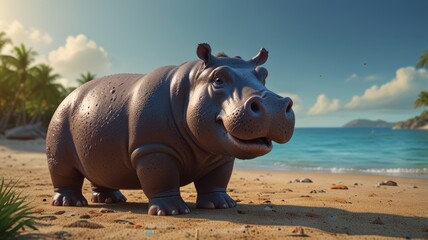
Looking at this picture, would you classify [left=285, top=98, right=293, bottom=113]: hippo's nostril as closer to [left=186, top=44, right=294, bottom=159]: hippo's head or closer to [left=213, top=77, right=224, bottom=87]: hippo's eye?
[left=186, top=44, right=294, bottom=159]: hippo's head

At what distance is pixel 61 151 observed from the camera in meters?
5.34

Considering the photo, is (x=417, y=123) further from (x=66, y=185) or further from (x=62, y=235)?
(x=62, y=235)

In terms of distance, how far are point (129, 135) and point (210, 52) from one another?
Result: 124cm

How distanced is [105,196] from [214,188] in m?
1.68

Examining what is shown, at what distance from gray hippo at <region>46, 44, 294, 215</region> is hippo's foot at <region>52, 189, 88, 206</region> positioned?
1 cm

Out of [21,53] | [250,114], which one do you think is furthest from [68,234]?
[21,53]

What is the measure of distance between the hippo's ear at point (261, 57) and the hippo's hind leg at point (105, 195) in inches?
104

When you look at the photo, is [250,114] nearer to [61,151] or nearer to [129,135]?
[129,135]

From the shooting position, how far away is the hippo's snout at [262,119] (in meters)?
3.89

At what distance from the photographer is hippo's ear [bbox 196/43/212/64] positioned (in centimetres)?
458

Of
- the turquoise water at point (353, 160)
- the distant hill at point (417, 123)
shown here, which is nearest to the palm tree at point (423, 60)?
the turquoise water at point (353, 160)

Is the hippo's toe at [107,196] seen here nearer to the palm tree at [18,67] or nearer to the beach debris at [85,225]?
the beach debris at [85,225]

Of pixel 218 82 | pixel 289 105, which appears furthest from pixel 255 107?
pixel 218 82

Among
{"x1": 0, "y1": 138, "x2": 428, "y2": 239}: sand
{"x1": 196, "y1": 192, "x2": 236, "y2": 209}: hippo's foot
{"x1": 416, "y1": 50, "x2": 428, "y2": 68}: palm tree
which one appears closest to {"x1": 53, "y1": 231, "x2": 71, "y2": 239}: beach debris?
{"x1": 0, "y1": 138, "x2": 428, "y2": 239}: sand
